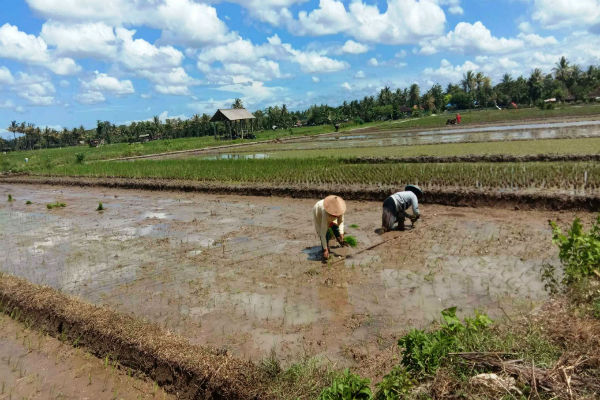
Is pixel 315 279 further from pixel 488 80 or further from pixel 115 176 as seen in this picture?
pixel 488 80

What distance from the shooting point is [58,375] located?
3.77 m

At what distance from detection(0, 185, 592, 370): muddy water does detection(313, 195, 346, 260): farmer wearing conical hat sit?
0.41 metres

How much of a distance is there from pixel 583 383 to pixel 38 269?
7306 mm

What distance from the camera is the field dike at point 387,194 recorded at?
25.0ft

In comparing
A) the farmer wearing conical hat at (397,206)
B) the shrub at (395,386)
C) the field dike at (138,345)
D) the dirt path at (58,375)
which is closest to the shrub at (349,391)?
the shrub at (395,386)

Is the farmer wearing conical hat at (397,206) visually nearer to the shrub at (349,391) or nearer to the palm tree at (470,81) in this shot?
the shrub at (349,391)

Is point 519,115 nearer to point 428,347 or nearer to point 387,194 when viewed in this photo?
point 387,194

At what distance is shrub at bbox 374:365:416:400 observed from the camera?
8.23ft

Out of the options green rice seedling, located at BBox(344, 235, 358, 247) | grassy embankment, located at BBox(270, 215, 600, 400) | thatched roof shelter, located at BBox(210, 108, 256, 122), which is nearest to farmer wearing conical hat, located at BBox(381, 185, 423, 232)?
green rice seedling, located at BBox(344, 235, 358, 247)

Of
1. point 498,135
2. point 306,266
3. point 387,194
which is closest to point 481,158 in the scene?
point 387,194

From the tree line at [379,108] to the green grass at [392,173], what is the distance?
3904 cm

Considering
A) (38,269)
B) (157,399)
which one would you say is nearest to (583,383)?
(157,399)

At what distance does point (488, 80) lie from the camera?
74.8 metres

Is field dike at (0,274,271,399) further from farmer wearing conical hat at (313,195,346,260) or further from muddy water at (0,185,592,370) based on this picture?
farmer wearing conical hat at (313,195,346,260)
